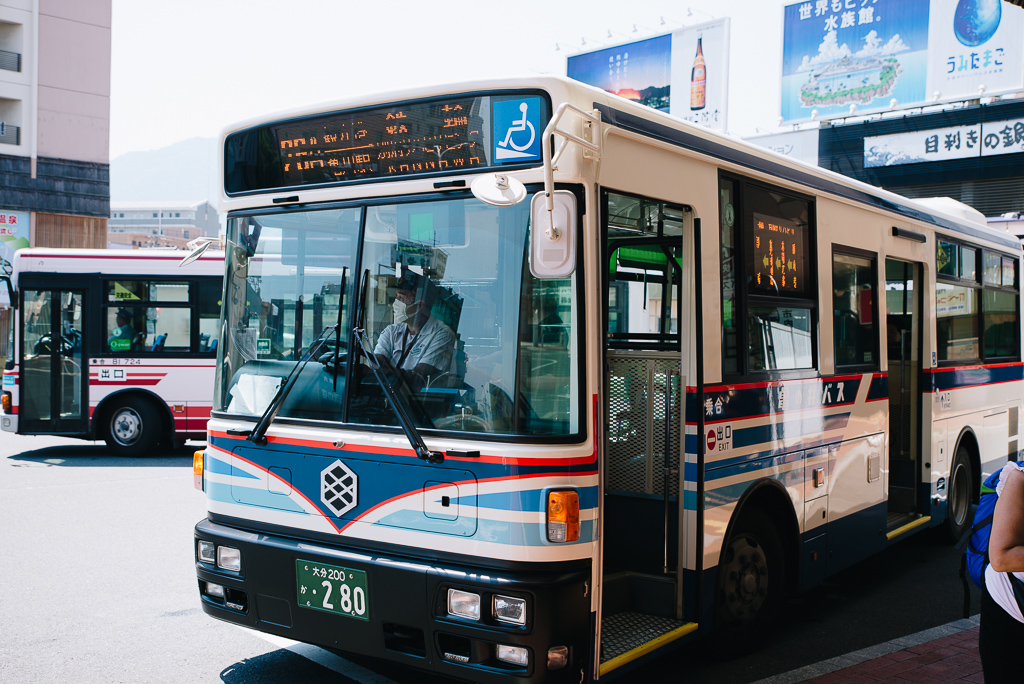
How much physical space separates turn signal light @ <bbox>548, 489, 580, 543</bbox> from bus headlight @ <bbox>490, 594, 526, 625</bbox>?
0.94 feet

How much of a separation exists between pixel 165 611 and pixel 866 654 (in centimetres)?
444

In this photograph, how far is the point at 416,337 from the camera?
3.90 metres

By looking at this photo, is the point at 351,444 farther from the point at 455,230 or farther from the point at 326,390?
the point at 455,230

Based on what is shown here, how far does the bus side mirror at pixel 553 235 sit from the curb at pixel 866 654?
2.77 meters

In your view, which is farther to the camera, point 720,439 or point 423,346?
point 720,439

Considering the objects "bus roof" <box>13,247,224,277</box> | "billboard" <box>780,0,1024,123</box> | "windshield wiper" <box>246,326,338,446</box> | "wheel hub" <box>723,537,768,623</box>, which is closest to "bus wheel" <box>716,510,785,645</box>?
"wheel hub" <box>723,537,768,623</box>

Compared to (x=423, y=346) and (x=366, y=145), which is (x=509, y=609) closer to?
(x=423, y=346)

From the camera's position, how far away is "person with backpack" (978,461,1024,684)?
2807 millimetres

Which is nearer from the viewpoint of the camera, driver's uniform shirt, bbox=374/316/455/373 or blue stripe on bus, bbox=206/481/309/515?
driver's uniform shirt, bbox=374/316/455/373

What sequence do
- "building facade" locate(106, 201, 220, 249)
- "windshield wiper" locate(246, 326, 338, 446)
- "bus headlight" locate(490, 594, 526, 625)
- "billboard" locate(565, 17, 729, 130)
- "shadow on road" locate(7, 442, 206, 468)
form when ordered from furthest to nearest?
"building facade" locate(106, 201, 220, 249) < "billboard" locate(565, 17, 729, 130) < "shadow on road" locate(7, 442, 206, 468) < "windshield wiper" locate(246, 326, 338, 446) < "bus headlight" locate(490, 594, 526, 625)

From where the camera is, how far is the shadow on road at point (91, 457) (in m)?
12.0

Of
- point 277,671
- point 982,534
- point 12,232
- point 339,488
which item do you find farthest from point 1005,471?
point 12,232

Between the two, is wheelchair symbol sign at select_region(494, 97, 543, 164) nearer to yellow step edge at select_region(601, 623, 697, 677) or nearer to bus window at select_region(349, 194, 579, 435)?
bus window at select_region(349, 194, 579, 435)

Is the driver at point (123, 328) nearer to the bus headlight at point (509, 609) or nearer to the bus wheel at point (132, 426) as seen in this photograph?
the bus wheel at point (132, 426)
